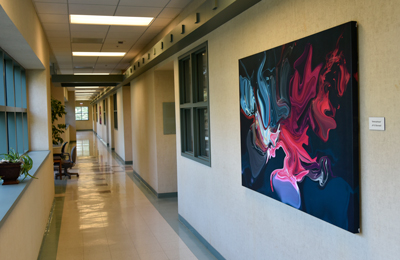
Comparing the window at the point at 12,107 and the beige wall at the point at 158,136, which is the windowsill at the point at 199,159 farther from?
the window at the point at 12,107

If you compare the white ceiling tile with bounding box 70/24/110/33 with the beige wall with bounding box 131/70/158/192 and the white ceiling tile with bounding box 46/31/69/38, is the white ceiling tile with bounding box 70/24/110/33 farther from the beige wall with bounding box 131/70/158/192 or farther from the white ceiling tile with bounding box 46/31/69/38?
the beige wall with bounding box 131/70/158/192

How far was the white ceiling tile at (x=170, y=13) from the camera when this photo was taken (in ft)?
17.3

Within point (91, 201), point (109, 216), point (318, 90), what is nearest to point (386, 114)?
point (318, 90)

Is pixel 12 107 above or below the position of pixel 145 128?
above

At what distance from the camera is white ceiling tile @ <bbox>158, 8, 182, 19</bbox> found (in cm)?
529

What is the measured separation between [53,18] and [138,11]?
134cm

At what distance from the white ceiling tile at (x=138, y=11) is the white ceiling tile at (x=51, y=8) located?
73 cm

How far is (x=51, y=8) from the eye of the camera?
196 inches

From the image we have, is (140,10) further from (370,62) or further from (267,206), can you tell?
(370,62)

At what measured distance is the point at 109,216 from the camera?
634 cm

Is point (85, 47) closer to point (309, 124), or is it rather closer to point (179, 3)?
point (179, 3)

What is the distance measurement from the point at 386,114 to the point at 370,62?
1.00 feet

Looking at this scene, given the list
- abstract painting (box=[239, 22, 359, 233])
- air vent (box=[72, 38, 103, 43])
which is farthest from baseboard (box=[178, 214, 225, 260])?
air vent (box=[72, 38, 103, 43])

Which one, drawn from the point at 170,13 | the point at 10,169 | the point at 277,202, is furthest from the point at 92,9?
the point at 277,202
